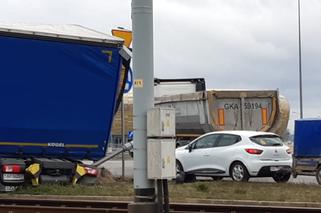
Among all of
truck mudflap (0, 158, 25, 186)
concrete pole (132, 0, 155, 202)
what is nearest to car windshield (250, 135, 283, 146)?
truck mudflap (0, 158, 25, 186)

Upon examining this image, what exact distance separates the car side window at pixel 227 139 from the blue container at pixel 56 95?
4.79m

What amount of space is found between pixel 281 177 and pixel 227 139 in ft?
6.29

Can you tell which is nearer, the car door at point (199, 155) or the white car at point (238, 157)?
the white car at point (238, 157)

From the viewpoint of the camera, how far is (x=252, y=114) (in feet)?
88.5

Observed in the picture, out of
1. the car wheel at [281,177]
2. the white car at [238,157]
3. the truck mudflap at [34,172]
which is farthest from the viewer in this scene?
the car wheel at [281,177]

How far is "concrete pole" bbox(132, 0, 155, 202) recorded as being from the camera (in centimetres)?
804

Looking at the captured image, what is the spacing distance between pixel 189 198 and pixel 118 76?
355cm

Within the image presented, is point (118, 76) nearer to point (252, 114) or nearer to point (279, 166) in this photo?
point (279, 166)

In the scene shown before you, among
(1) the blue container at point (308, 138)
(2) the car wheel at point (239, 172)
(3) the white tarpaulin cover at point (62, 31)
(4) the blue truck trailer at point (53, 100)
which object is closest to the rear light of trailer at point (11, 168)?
(4) the blue truck trailer at point (53, 100)

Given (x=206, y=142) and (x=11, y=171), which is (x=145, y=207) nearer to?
(x=11, y=171)

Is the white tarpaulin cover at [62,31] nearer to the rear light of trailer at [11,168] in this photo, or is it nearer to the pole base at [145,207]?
the rear light of trailer at [11,168]

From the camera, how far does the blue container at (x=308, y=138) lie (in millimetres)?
19203

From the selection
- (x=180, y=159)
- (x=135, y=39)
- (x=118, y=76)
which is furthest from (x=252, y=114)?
(x=135, y=39)

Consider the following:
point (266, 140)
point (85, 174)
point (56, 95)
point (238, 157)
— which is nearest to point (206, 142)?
point (238, 157)
